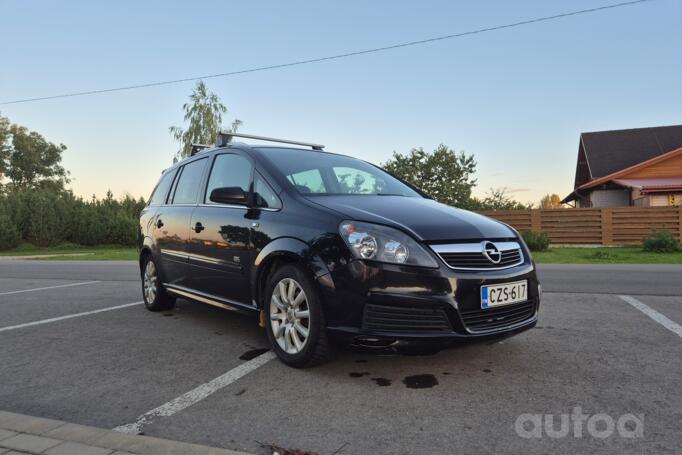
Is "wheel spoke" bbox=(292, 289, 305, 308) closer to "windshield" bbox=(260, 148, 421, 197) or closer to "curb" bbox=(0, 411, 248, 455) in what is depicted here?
"windshield" bbox=(260, 148, 421, 197)

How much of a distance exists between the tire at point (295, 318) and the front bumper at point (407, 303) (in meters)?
0.20

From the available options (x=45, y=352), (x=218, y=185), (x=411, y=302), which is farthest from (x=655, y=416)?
(x=45, y=352)

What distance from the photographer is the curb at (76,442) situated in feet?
7.70

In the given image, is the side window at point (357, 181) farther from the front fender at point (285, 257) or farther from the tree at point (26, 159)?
the tree at point (26, 159)

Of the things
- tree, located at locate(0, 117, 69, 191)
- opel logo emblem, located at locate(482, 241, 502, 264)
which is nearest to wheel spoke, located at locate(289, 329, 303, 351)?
opel logo emblem, located at locate(482, 241, 502, 264)

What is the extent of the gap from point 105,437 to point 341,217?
5.99ft

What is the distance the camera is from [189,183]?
5297 mm

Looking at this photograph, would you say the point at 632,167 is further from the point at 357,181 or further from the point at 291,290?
the point at 291,290

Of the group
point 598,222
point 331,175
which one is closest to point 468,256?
point 331,175

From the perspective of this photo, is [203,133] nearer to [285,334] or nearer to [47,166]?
[285,334]

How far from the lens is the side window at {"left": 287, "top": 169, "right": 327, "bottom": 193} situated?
13.2 feet

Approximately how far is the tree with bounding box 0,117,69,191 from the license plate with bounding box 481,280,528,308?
2563 inches

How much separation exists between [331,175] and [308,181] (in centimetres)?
40

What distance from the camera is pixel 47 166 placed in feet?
203
